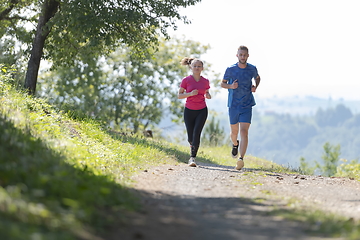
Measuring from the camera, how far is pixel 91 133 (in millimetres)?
11656

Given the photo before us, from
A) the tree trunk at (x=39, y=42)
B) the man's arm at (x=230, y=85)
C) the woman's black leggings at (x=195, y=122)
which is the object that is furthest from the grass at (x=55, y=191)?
the tree trunk at (x=39, y=42)

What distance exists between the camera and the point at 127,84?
37156 millimetres

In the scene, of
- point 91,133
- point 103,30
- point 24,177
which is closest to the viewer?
point 24,177

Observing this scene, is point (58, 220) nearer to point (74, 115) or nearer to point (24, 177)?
point (24, 177)

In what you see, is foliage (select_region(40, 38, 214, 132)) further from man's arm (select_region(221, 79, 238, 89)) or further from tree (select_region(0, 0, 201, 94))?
man's arm (select_region(221, 79, 238, 89))

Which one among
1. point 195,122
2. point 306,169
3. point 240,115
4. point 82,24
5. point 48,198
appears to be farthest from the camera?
point 306,169

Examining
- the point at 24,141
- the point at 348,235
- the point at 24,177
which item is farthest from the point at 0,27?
the point at 348,235

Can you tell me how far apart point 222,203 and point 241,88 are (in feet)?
15.8

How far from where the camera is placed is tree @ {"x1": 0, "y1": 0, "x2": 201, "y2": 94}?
15.2 m

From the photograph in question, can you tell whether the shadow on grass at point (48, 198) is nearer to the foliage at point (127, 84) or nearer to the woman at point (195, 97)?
the woman at point (195, 97)

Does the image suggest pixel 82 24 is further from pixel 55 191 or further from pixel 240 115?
pixel 55 191

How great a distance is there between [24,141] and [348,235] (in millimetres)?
4281

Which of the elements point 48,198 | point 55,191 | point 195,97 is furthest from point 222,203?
point 195,97

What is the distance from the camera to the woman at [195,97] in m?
10.3
